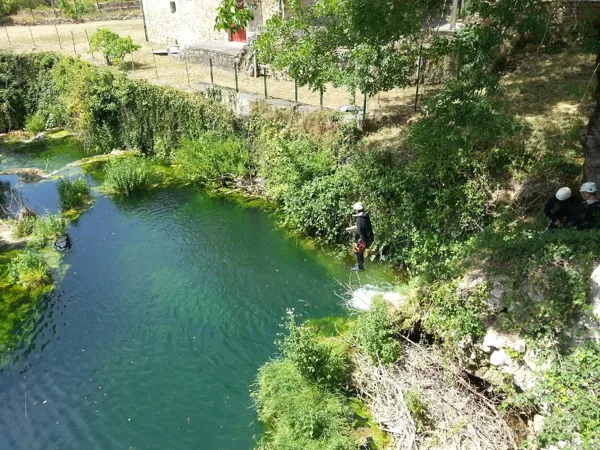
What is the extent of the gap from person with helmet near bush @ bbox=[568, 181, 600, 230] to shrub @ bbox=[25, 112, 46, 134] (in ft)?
76.2

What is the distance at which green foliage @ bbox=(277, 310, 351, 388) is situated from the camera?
839 centimetres

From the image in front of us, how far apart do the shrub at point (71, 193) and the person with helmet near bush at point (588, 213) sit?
574 inches

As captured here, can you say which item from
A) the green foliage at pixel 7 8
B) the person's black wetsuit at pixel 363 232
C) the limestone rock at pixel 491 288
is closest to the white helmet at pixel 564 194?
the limestone rock at pixel 491 288

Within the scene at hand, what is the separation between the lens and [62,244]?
13648 millimetres

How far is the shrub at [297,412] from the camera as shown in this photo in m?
7.56

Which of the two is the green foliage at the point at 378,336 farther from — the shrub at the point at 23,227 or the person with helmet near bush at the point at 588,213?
the shrub at the point at 23,227

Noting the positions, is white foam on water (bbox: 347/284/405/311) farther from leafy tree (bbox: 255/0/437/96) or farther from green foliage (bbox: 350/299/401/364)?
leafy tree (bbox: 255/0/437/96)

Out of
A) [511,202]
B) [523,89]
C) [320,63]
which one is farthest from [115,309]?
[523,89]

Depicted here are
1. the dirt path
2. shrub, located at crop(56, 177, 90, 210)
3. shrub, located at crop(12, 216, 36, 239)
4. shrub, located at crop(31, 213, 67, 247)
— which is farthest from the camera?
the dirt path

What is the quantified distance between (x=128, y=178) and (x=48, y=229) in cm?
340

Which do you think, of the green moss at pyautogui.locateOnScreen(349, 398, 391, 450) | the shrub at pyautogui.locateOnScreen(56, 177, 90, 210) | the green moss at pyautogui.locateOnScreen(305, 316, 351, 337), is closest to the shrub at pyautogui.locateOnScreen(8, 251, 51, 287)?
the shrub at pyautogui.locateOnScreen(56, 177, 90, 210)

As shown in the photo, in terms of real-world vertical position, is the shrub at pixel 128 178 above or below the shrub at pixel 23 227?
above

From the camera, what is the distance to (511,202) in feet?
36.4

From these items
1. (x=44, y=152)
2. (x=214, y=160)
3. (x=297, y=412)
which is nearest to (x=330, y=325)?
(x=297, y=412)
